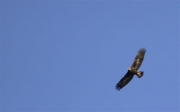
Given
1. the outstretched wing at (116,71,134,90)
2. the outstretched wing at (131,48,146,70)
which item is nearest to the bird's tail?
the outstretched wing at (131,48,146,70)

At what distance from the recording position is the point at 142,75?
2763 inches

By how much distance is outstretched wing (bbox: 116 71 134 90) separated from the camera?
71875mm

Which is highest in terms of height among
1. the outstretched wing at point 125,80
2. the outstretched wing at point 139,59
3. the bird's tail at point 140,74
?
the outstretched wing at point 139,59

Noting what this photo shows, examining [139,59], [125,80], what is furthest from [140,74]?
[125,80]

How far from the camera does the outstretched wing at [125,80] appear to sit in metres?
71.9

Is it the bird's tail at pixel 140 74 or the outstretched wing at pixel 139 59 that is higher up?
the outstretched wing at pixel 139 59

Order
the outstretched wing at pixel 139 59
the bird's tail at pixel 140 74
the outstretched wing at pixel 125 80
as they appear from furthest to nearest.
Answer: the outstretched wing at pixel 125 80
the outstretched wing at pixel 139 59
the bird's tail at pixel 140 74

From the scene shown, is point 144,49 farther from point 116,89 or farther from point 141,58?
point 116,89

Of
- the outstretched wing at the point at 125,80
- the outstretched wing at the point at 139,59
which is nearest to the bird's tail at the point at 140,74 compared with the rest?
the outstretched wing at the point at 139,59

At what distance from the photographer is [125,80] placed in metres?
72.5

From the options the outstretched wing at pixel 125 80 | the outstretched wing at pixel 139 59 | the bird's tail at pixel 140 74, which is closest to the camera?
the bird's tail at pixel 140 74

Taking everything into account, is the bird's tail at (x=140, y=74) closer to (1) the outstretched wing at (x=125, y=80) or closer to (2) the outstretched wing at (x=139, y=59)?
(2) the outstretched wing at (x=139, y=59)

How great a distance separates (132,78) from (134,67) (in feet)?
5.90

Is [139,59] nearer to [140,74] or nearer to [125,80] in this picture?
[140,74]
